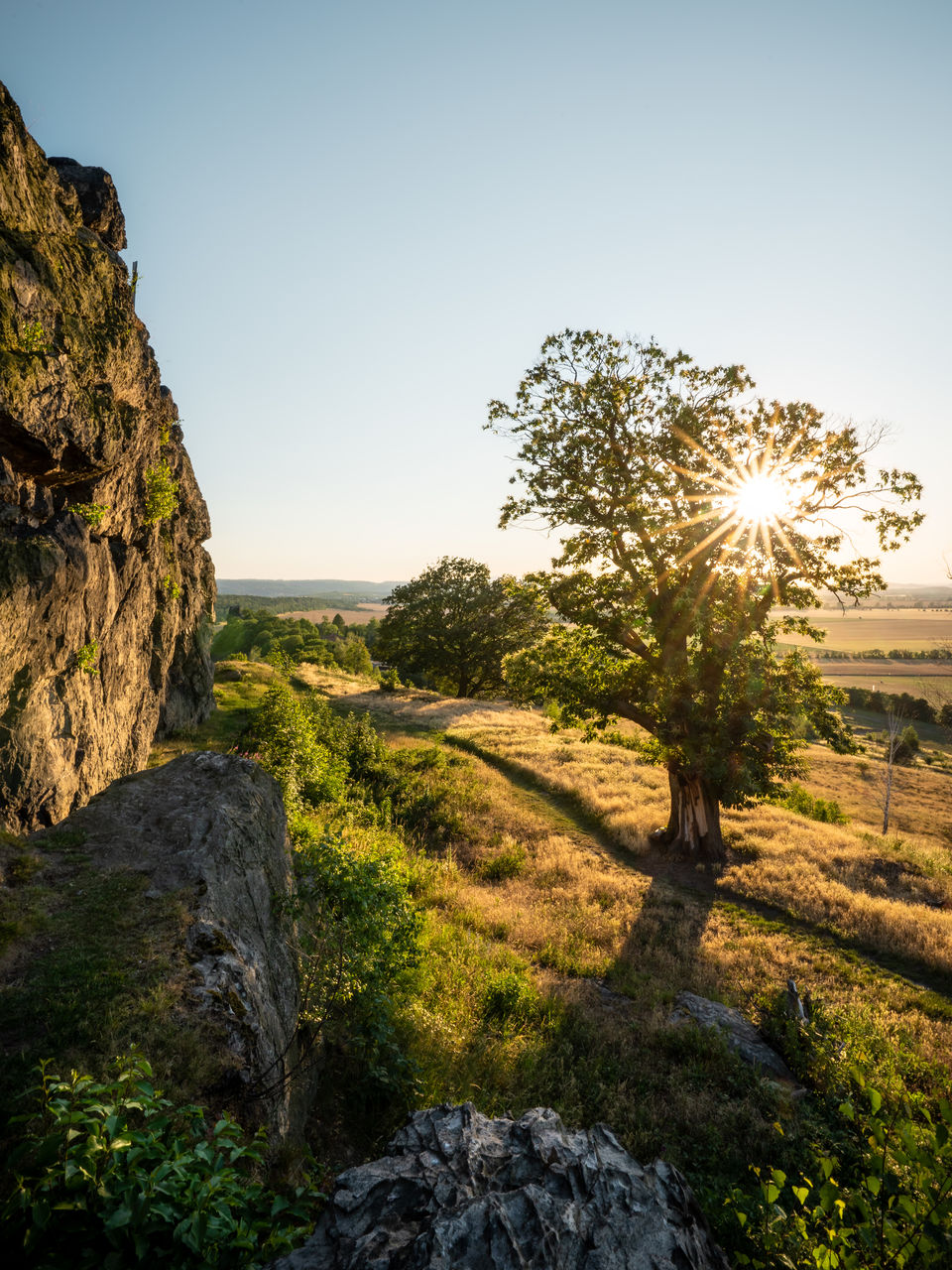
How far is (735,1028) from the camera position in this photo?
32.5 ft

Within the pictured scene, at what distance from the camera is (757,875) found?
1786 cm

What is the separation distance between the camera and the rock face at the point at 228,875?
5.56 metres

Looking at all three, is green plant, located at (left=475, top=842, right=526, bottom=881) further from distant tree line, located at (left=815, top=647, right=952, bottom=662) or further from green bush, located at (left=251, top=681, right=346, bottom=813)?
distant tree line, located at (left=815, top=647, right=952, bottom=662)

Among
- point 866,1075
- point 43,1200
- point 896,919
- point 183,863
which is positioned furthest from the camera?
point 896,919

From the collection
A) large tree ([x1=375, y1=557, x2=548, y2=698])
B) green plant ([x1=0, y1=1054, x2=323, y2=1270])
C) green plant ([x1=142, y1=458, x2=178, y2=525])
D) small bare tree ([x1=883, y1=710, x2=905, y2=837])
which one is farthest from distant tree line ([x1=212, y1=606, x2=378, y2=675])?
green plant ([x1=0, y1=1054, x2=323, y2=1270])

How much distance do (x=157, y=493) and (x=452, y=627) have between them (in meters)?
43.1

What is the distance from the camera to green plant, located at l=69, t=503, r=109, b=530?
9959 mm

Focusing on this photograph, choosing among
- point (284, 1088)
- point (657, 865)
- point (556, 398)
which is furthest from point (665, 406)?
point (284, 1088)

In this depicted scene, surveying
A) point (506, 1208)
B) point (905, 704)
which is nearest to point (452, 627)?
point (506, 1208)

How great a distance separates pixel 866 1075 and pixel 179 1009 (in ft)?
32.5

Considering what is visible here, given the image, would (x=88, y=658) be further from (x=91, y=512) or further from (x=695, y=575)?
(x=695, y=575)

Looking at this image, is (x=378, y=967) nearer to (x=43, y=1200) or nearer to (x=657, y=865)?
(x=43, y=1200)

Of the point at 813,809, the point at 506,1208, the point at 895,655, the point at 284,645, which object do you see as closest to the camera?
the point at 506,1208

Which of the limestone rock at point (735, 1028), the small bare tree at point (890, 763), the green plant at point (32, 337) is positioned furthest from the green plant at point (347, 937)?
the small bare tree at point (890, 763)
